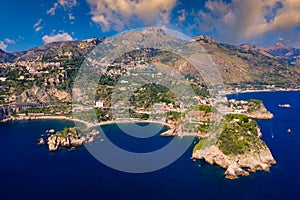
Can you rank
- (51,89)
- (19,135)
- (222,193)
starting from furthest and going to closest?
(51,89)
(19,135)
(222,193)

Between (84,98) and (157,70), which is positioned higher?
(157,70)

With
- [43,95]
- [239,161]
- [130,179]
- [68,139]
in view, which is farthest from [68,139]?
[43,95]

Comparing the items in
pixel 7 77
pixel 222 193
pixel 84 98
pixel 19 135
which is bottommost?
pixel 222 193

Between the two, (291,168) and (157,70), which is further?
(157,70)

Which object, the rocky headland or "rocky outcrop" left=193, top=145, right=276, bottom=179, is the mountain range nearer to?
the rocky headland

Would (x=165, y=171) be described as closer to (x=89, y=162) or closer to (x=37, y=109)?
(x=89, y=162)

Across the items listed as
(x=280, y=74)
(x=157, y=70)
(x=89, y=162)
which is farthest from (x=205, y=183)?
(x=280, y=74)

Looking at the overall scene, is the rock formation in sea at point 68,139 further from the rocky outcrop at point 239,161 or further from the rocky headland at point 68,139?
the rocky outcrop at point 239,161
